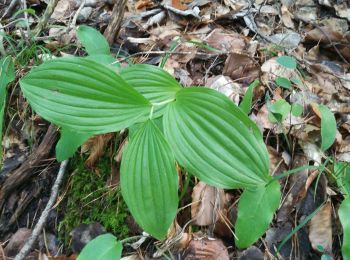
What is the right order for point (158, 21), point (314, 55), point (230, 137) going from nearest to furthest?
point (230, 137)
point (314, 55)
point (158, 21)

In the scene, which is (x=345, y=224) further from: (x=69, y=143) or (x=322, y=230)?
(x=69, y=143)

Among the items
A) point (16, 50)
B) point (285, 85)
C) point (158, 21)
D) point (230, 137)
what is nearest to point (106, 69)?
point (230, 137)

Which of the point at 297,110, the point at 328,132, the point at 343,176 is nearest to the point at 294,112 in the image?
the point at 297,110

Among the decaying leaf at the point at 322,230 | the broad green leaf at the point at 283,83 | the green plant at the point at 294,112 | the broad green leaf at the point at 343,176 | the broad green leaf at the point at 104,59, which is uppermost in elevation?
the broad green leaf at the point at 104,59

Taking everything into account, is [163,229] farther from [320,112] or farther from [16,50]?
[16,50]

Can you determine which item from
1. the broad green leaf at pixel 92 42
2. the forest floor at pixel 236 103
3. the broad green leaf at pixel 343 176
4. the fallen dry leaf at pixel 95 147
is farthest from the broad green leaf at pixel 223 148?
the broad green leaf at pixel 92 42

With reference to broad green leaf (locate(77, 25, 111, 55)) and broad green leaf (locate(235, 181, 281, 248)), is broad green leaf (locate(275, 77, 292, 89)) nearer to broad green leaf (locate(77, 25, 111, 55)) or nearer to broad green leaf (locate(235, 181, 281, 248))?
broad green leaf (locate(235, 181, 281, 248))

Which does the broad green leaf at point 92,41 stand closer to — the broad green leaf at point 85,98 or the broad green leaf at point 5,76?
the broad green leaf at point 5,76
